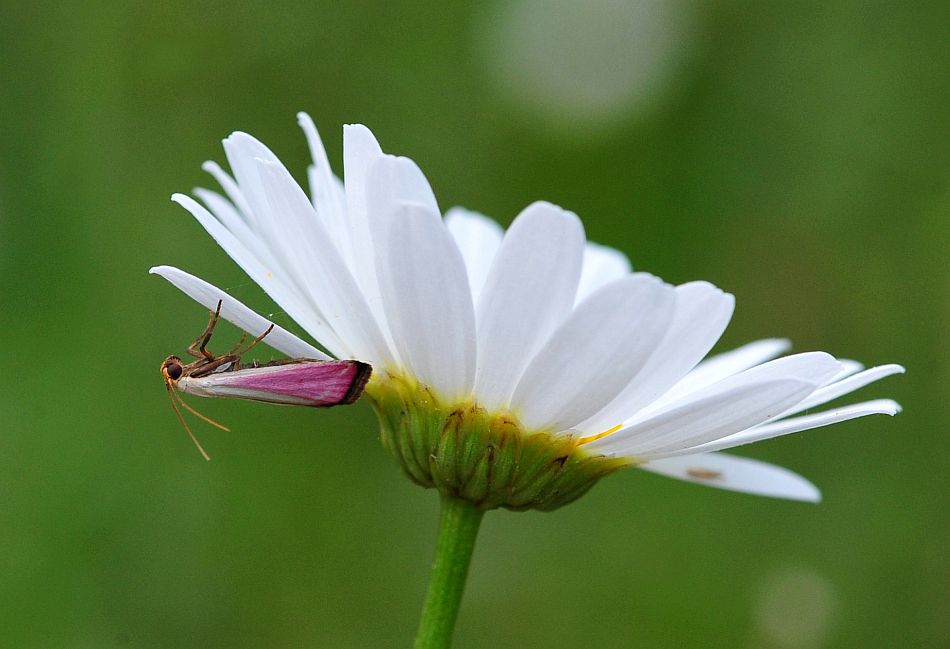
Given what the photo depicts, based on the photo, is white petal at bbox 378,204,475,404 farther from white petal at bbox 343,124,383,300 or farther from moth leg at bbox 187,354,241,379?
moth leg at bbox 187,354,241,379

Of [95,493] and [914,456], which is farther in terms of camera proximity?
[914,456]

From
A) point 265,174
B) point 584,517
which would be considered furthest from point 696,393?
point 584,517

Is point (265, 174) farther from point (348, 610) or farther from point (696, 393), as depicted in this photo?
point (348, 610)

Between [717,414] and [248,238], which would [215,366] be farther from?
[717,414]

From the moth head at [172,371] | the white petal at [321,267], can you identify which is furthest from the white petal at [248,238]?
the moth head at [172,371]

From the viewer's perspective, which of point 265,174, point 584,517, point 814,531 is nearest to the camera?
point 265,174

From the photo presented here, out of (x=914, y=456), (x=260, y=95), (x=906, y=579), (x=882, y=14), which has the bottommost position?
(x=906, y=579)

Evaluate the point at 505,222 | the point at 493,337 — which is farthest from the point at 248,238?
the point at 505,222
